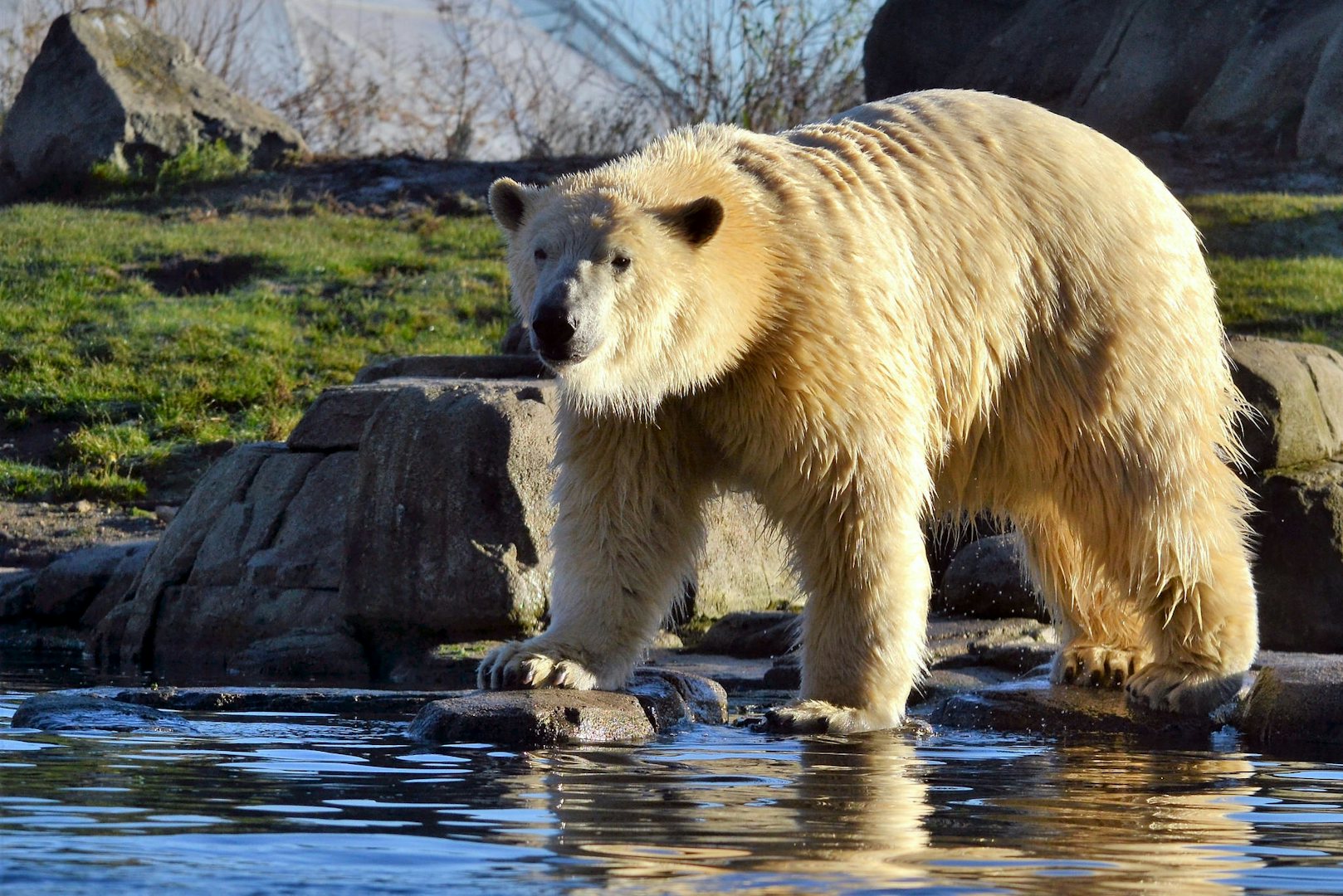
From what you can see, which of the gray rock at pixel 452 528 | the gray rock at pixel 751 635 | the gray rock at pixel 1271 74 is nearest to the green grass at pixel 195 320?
the gray rock at pixel 452 528

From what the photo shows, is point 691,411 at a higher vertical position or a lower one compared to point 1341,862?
higher

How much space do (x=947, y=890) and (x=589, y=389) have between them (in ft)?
7.19

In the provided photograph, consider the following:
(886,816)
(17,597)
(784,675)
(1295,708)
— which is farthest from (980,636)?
(17,597)

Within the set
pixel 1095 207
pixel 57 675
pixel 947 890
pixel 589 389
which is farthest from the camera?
pixel 57 675

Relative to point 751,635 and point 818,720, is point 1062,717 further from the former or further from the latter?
point 751,635

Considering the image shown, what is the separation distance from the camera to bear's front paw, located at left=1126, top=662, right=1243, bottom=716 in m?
5.39

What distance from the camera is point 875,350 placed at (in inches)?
195

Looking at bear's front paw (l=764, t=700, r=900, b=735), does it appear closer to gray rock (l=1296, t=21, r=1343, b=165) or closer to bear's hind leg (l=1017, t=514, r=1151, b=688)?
bear's hind leg (l=1017, t=514, r=1151, b=688)

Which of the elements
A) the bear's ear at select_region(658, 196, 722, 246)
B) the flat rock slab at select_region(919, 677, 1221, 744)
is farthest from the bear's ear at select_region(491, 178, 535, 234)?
the flat rock slab at select_region(919, 677, 1221, 744)

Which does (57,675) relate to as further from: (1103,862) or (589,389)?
(1103,862)

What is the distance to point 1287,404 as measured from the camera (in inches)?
315

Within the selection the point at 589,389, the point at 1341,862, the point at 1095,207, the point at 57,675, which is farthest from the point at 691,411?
the point at 57,675

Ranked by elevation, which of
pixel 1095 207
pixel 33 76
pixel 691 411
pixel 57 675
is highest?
pixel 33 76

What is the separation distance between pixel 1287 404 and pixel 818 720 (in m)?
4.03
